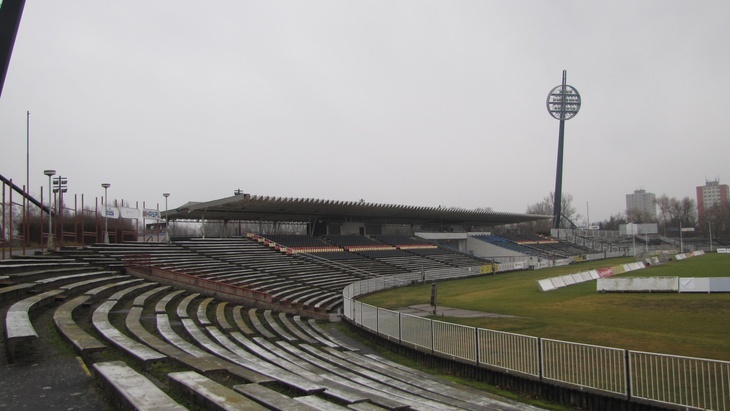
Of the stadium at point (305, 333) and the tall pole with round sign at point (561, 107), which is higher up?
the tall pole with round sign at point (561, 107)

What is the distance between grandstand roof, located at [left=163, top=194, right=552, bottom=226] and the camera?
38781 mm

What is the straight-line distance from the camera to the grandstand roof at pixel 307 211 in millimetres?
38781

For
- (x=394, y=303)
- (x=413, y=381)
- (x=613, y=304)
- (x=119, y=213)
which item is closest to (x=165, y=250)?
(x=119, y=213)

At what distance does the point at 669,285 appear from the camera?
85.8 feet

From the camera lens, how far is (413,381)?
1087cm

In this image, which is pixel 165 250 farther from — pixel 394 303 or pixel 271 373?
pixel 271 373

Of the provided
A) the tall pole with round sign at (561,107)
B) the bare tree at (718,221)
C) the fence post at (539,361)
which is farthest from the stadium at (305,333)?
the bare tree at (718,221)

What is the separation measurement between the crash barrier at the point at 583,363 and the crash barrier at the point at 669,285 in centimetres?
1692

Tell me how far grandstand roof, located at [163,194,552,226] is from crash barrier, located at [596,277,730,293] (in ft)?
79.7

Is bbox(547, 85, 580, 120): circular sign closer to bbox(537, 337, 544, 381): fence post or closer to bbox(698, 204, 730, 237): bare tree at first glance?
bbox(698, 204, 730, 237): bare tree

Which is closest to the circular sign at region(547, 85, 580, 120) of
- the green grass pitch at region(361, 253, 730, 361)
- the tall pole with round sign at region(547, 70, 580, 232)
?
the tall pole with round sign at region(547, 70, 580, 232)

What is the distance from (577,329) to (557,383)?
7.48m

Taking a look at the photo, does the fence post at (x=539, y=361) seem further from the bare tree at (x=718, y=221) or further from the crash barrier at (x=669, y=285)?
the bare tree at (x=718, y=221)

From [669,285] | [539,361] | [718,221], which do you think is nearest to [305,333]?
[539,361]
